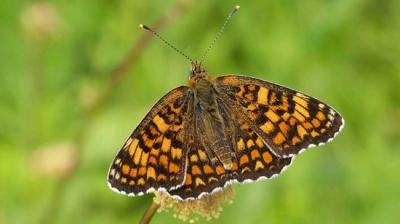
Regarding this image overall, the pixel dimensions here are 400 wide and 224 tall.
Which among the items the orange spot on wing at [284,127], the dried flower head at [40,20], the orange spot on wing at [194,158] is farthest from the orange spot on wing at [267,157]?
the dried flower head at [40,20]

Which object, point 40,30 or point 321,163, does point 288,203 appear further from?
point 40,30

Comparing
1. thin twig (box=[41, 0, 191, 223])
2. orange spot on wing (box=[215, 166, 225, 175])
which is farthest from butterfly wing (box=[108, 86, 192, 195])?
thin twig (box=[41, 0, 191, 223])

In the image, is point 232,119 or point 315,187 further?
point 315,187

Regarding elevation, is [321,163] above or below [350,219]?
above

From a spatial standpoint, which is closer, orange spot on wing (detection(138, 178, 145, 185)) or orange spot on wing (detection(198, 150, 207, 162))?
orange spot on wing (detection(138, 178, 145, 185))

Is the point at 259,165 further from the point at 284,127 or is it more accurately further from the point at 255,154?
the point at 284,127

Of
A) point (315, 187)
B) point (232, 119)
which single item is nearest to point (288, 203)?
point (315, 187)

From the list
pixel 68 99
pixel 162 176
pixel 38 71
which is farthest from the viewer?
pixel 68 99

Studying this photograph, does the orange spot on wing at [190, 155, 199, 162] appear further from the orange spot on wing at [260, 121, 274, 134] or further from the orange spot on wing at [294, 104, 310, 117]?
the orange spot on wing at [294, 104, 310, 117]

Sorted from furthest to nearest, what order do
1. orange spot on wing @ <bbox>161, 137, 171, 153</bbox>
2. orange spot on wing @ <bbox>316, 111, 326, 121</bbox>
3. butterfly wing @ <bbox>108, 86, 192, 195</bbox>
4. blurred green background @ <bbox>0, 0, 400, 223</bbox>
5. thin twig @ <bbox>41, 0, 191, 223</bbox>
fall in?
blurred green background @ <bbox>0, 0, 400, 223</bbox>, thin twig @ <bbox>41, 0, 191, 223</bbox>, orange spot on wing @ <bbox>316, 111, 326, 121</bbox>, orange spot on wing @ <bbox>161, 137, 171, 153</bbox>, butterfly wing @ <bbox>108, 86, 192, 195</bbox>
